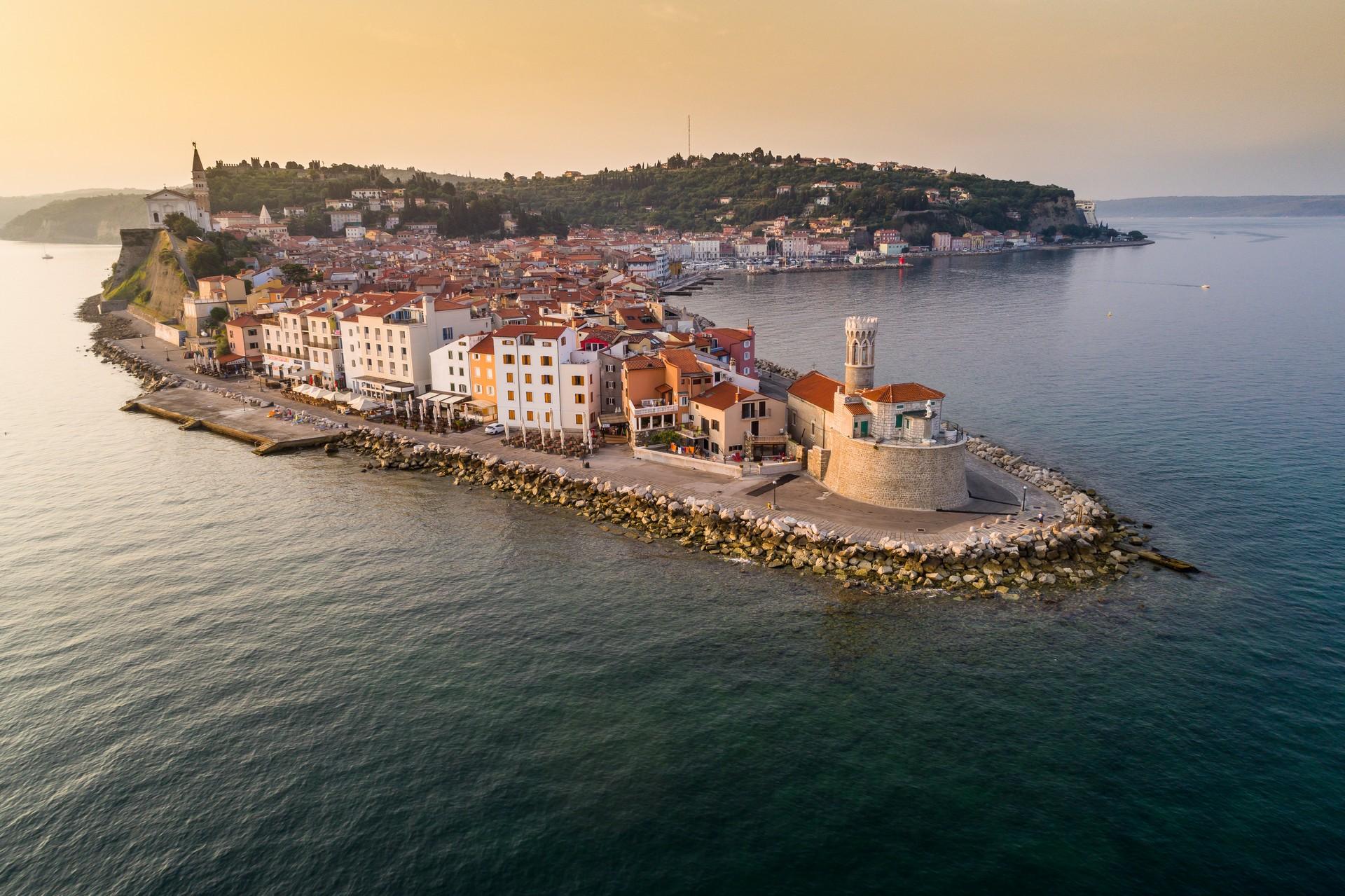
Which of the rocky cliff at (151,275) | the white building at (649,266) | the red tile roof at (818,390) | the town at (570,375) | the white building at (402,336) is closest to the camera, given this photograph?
the town at (570,375)

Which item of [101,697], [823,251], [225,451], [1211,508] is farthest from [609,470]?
[823,251]

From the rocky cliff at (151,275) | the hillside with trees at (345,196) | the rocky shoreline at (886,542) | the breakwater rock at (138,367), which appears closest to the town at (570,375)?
the breakwater rock at (138,367)

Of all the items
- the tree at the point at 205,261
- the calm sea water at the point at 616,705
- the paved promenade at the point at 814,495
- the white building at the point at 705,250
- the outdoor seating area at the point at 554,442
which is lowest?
the calm sea water at the point at 616,705

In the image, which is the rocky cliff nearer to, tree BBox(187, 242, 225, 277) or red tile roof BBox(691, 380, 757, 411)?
tree BBox(187, 242, 225, 277)

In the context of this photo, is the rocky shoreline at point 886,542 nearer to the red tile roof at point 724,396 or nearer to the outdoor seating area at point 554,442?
the outdoor seating area at point 554,442

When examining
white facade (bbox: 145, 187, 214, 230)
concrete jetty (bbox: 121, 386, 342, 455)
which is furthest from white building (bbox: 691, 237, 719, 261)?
concrete jetty (bbox: 121, 386, 342, 455)

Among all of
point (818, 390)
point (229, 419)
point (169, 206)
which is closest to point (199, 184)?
point (169, 206)

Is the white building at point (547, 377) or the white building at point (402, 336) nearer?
the white building at point (547, 377)
